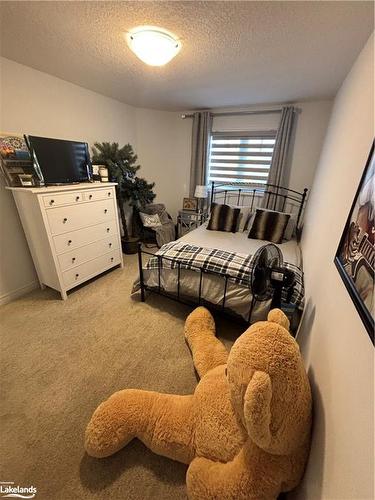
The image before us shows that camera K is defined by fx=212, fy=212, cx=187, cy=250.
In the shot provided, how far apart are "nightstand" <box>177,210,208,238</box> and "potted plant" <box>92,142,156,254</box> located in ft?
2.39

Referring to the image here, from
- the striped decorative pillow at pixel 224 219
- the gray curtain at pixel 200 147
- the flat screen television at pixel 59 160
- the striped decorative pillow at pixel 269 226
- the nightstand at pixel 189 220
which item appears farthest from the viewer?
the nightstand at pixel 189 220

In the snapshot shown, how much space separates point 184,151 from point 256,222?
207 centimetres

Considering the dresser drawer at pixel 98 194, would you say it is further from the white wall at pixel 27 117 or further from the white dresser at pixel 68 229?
the white wall at pixel 27 117

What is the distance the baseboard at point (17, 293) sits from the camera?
2.22 metres

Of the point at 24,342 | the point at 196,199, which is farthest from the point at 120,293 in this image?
the point at 196,199

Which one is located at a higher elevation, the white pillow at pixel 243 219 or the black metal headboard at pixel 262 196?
Answer: the black metal headboard at pixel 262 196

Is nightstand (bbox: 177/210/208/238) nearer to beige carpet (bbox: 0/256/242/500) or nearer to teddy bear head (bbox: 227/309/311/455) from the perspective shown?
beige carpet (bbox: 0/256/242/500)

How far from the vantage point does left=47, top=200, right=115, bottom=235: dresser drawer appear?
6.92 ft

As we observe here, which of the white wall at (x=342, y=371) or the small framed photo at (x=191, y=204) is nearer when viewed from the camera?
the white wall at (x=342, y=371)

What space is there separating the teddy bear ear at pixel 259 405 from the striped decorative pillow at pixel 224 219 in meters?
2.47

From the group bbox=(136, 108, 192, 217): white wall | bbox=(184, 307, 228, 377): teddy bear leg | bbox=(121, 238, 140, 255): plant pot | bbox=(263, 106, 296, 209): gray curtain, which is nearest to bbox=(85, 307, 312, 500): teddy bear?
bbox=(184, 307, 228, 377): teddy bear leg

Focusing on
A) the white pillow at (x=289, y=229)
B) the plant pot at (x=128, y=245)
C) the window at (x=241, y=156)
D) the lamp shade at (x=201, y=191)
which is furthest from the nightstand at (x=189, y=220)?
the white pillow at (x=289, y=229)

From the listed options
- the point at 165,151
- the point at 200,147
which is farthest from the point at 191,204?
the point at 165,151

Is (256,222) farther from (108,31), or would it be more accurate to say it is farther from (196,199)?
(108,31)
